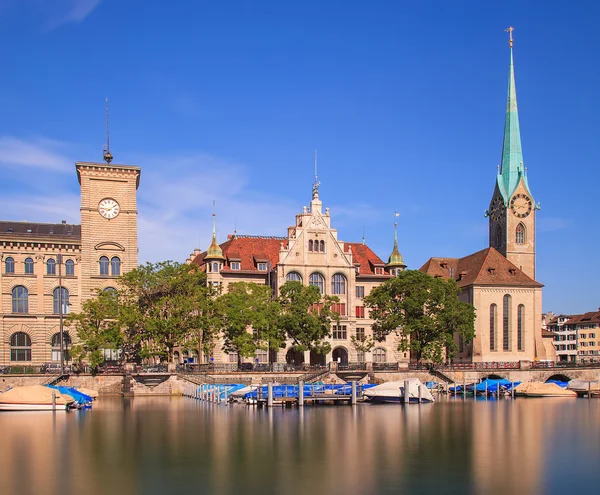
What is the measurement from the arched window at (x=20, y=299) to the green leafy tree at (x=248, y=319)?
23130 millimetres

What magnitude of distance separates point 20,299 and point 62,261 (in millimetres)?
6468

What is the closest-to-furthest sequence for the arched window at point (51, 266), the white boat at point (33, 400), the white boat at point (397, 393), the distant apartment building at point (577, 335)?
the white boat at point (33, 400) < the white boat at point (397, 393) < the arched window at point (51, 266) < the distant apartment building at point (577, 335)

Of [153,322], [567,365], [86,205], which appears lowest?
[567,365]

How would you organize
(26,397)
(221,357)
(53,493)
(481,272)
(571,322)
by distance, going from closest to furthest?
(53,493), (26,397), (221,357), (481,272), (571,322)

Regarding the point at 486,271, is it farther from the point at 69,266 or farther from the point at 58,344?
the point at 58,344

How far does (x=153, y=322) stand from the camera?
8206cm

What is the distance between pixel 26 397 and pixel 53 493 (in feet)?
120

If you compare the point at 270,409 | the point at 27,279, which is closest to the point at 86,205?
the point at 27,279

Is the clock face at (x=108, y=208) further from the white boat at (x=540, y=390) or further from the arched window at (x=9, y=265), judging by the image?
the white boat at (x=540, y=390)

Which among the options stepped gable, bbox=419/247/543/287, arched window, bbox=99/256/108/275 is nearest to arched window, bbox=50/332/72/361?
arched window, bbox=99/256/108/275

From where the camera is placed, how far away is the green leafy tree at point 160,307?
8281 cm

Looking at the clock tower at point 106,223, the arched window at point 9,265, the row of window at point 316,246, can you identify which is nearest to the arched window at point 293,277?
the row of window at point 316,246

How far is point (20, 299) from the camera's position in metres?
89.6

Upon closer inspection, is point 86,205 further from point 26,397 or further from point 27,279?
point 26,397
